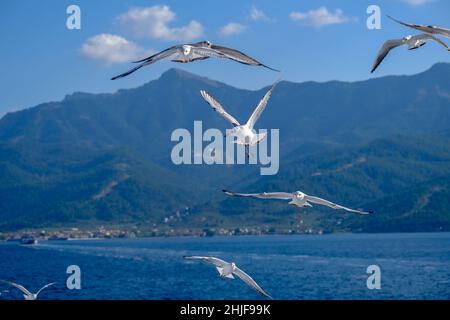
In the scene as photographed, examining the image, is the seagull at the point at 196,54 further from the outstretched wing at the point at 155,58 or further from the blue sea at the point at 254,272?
the blue sea at the point at 254,272

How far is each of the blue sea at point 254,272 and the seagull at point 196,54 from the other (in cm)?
7180

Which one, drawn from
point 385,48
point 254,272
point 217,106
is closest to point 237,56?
point 217,106

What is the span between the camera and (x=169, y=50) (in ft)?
70.1

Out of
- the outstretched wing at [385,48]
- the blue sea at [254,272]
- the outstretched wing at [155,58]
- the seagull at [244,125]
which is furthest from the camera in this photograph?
the blue sea at [254,272]

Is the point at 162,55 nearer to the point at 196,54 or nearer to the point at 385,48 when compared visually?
the point at 196,54

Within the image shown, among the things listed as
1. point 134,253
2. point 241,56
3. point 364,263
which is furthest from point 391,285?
point 241,56

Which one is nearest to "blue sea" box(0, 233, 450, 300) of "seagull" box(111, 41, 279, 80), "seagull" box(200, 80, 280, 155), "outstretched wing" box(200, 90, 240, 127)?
"seagull" box(200, 80, 280, 155)

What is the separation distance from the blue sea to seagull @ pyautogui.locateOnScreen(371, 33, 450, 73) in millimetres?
67760

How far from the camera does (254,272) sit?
122 m

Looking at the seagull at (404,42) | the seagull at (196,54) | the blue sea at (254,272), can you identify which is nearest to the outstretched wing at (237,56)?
the seagull at (196,54)

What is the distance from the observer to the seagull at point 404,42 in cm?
2381

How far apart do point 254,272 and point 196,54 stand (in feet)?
336
